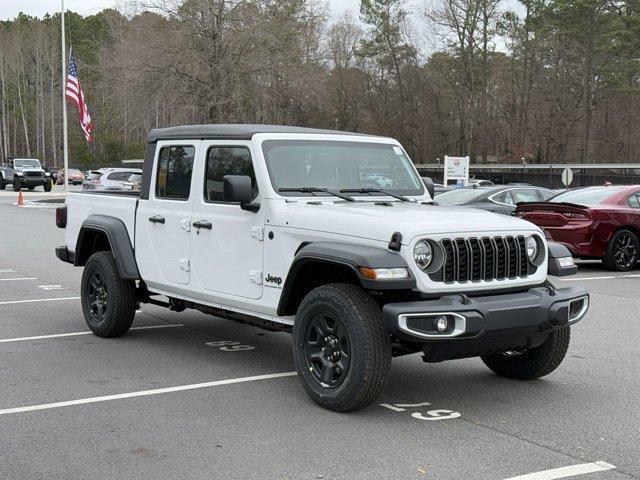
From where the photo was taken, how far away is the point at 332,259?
208 inches

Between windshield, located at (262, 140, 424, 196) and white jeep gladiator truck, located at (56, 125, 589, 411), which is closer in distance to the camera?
white jeep gladiator truck, located at (56, 125, 589, 411)

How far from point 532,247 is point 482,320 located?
3.21 ft

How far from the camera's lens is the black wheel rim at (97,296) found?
7867 mm

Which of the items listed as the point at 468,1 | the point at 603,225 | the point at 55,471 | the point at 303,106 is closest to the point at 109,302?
the point at 55,471

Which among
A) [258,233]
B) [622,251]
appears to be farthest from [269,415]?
[622,251]

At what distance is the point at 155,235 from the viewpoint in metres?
7.25

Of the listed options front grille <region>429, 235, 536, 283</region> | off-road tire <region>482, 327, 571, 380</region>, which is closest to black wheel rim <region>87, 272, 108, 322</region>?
off-road tire <region>482, 327, 571, 380</region>

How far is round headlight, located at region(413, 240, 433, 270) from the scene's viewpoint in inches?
206

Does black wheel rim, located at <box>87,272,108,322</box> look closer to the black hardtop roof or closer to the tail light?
the tail light

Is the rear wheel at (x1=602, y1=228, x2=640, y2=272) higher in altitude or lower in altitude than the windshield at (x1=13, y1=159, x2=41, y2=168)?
lower

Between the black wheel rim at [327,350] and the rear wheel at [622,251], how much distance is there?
377 inches

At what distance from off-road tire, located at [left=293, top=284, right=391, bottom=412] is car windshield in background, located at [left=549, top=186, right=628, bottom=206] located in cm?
960

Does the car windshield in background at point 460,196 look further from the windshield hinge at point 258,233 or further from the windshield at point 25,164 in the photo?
the windshield at point 25,164

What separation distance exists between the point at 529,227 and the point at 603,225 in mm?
8594
